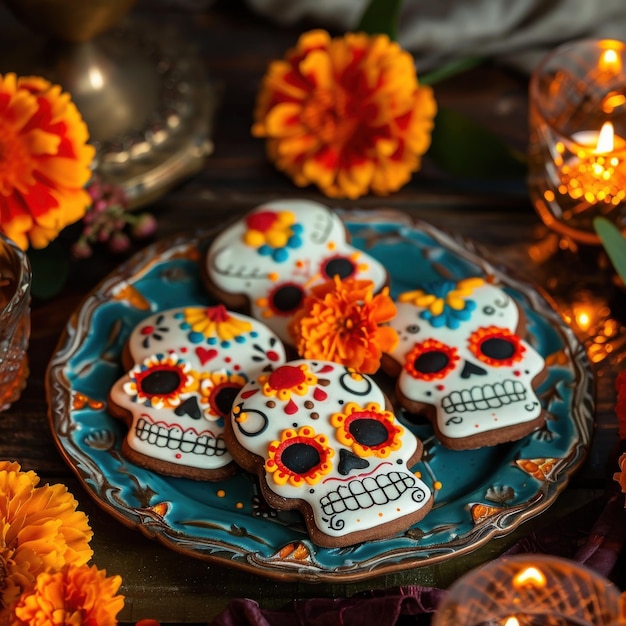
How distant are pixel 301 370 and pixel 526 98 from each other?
27.7 inches

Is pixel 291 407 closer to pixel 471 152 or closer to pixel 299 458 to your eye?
pixel 299 458

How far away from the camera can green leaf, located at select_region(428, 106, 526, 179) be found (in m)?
1.33

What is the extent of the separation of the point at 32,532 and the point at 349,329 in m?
0.39

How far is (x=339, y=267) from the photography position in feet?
3.78

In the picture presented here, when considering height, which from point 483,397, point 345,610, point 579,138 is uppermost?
point 579,138

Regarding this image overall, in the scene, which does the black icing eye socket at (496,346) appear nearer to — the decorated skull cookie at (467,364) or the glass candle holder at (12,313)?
the decorated skull cookie at (467,364)

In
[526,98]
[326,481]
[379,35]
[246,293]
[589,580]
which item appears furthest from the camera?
[526,98]

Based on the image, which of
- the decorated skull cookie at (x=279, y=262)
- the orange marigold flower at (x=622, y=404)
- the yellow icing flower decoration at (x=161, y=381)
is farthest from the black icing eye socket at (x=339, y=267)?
the orange marigold flower at (x=622, y=404)

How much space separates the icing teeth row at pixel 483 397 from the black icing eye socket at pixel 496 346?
32 millimetres

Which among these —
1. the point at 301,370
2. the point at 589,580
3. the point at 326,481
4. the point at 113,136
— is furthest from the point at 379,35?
the point at 589,580

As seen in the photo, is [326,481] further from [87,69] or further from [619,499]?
[87,69]

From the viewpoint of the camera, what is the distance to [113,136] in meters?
1.35

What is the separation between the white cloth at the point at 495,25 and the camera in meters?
1.48

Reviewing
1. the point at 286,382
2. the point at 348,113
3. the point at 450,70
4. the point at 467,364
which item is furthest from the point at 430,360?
the point at 450,70
